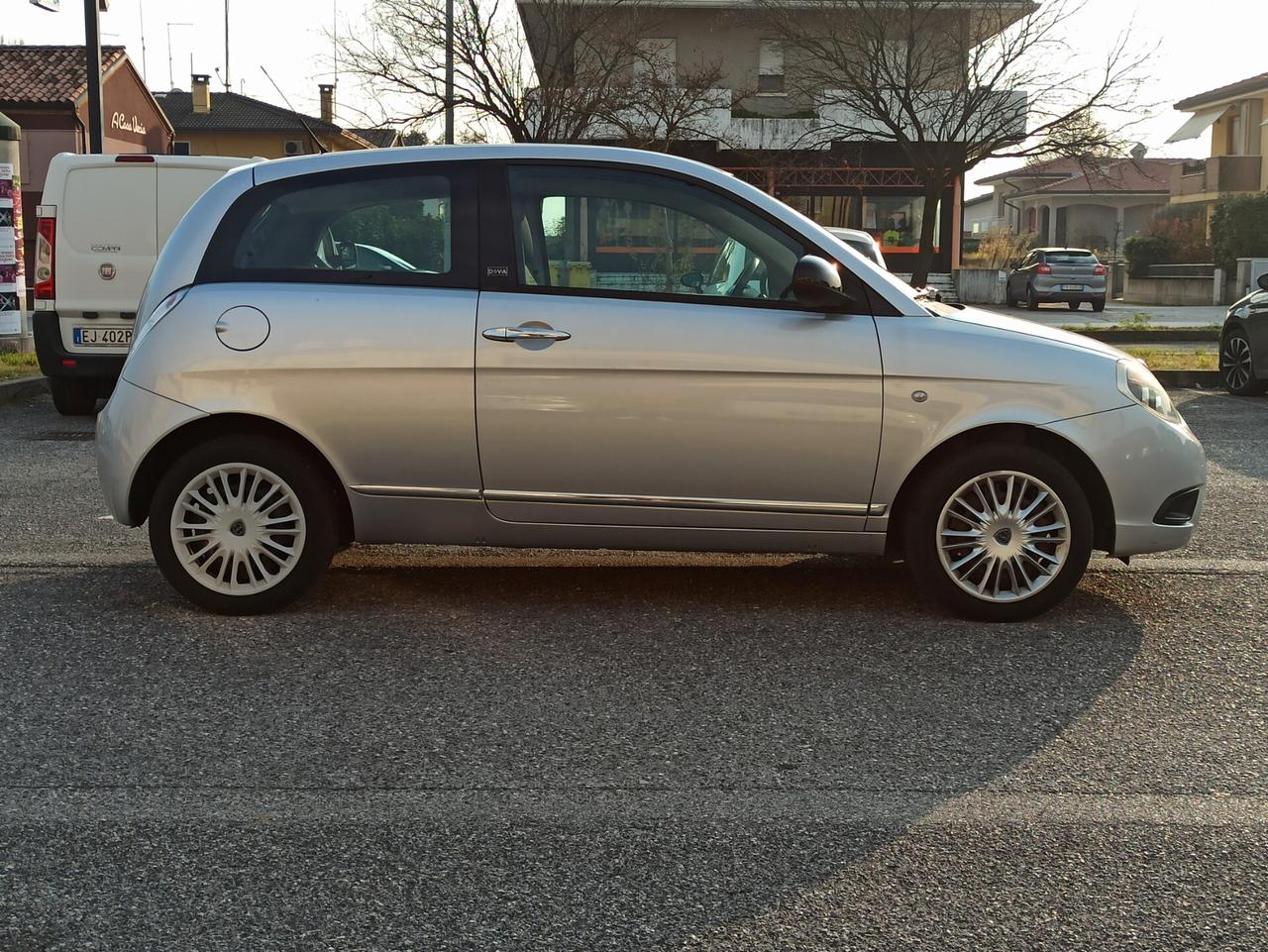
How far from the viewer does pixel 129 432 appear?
562cm

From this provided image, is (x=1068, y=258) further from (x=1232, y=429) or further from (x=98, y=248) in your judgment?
(x=98, y=248)

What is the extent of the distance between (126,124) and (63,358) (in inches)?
1867

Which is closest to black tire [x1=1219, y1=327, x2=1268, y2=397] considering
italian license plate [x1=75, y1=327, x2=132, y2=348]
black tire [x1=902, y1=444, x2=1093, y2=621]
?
black tire [x1=902, y1=444, x2=1093, y2=621]

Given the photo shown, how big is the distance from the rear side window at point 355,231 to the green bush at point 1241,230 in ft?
124

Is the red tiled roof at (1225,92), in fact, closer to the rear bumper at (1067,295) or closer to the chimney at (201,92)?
the rear bumper at (1067,295)

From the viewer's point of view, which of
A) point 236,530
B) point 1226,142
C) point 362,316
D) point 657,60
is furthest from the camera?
point 1226,142

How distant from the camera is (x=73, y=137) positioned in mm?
49688

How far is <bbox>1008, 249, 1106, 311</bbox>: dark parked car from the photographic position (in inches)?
1346

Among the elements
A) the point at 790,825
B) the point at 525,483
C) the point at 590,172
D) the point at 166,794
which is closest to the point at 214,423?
the point at 525,483

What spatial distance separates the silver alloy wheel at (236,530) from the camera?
5594mm

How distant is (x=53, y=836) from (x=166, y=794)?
1.08 ft

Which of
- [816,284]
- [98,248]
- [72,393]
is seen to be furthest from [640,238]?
[72,393]

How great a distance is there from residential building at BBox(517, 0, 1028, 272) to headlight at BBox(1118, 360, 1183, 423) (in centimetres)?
3165

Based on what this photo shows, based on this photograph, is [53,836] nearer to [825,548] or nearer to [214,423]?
[214,423]
